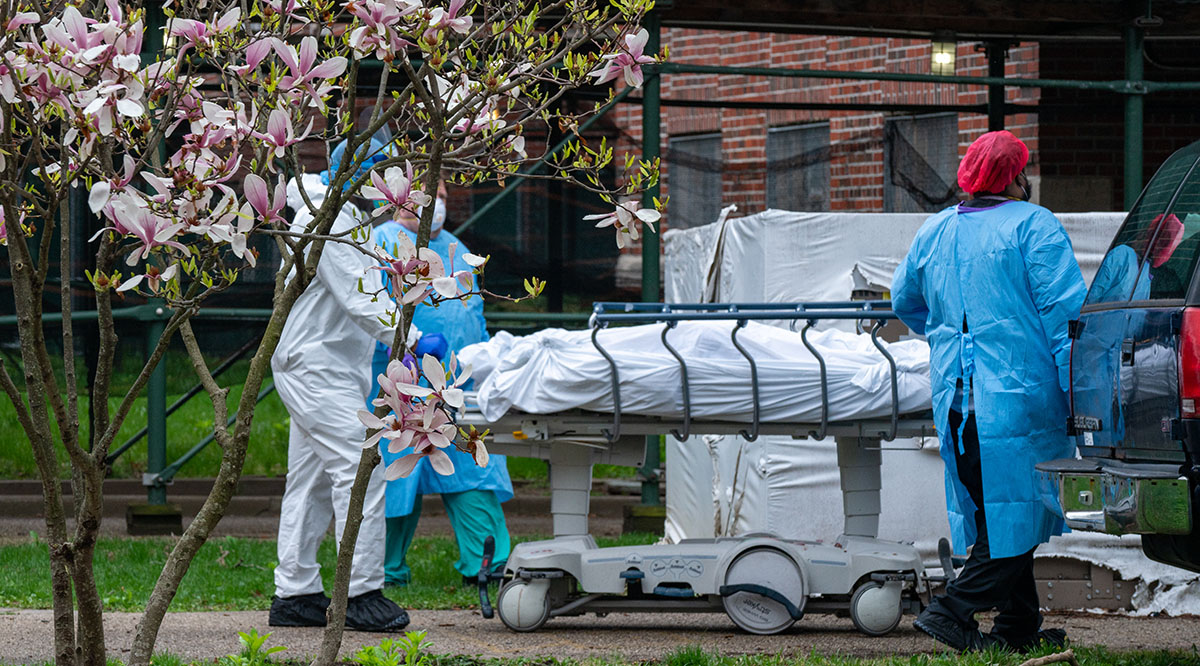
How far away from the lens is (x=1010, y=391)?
5.01m

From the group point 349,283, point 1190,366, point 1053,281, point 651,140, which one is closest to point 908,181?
point 651,140

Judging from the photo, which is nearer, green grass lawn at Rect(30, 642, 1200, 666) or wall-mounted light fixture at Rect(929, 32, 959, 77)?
green grass lawn at Rect(30, 642, 1200, 666)

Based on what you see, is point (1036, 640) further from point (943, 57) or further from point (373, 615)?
point (943, 57)

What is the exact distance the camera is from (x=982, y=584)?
16.8 ft

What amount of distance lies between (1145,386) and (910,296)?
1296 mm

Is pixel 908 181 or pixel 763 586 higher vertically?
pixel 908 181

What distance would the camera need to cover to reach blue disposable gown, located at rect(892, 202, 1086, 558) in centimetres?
501

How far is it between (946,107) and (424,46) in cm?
878

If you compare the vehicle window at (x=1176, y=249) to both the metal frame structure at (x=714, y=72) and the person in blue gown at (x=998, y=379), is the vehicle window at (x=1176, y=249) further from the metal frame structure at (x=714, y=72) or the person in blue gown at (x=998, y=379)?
the metal frame structure at (x=714, y=72)

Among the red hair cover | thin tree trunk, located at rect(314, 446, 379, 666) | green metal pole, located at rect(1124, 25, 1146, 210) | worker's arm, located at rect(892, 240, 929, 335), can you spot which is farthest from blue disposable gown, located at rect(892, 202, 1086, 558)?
green metal pole, located at rect(1124, 25, 1146, 210)

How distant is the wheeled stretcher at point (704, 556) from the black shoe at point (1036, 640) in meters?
0.57

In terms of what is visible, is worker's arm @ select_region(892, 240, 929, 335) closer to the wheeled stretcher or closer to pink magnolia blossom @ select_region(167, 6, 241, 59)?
the wheeled stretcher

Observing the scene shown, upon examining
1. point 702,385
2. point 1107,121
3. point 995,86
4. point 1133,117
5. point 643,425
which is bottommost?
point 643,425

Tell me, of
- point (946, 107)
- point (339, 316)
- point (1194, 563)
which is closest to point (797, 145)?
point (946, 107)
